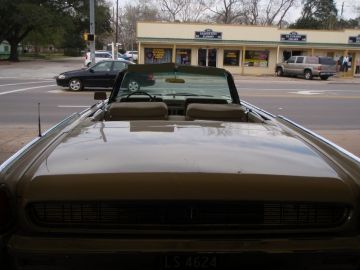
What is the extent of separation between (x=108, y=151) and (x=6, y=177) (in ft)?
1.69

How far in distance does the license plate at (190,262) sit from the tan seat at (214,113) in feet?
5.27

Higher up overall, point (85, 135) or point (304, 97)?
point (85, 135)

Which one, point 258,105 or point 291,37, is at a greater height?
point 291,37

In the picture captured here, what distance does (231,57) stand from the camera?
40281mm

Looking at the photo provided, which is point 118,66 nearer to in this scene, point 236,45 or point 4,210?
point 236,45

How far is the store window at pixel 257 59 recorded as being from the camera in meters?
40.4

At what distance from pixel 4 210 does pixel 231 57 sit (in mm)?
38961

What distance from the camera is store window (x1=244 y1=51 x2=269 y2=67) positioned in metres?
40.4

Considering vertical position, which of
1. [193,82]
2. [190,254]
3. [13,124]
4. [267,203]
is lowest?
[13,124]

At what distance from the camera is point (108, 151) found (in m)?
2.55

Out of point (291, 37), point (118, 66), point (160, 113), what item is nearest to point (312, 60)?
point (291, 37)

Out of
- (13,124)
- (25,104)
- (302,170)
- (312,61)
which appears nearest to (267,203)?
(302,170)

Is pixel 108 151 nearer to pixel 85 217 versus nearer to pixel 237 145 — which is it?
pixel 85 217

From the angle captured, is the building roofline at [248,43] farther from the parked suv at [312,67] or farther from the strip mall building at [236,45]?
the parked suv at [312,67]
